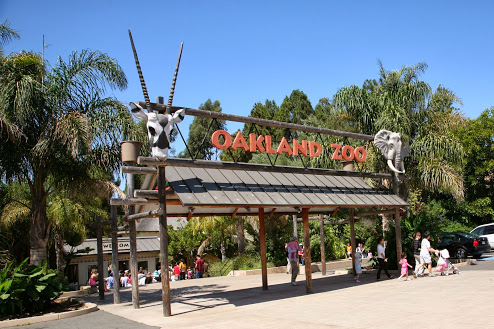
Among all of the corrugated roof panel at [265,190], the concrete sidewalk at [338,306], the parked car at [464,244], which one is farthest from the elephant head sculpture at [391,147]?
the parked car at [464,244]

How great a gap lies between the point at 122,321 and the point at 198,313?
68.5 inches

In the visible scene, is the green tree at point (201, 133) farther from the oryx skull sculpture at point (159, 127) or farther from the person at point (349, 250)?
the oryx skull sculpture at point (159, 127)

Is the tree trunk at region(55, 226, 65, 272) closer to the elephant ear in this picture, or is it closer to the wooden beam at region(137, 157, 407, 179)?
the wooden beam at region(137, 157, 407, 179)

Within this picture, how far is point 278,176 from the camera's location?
15070 millimetres

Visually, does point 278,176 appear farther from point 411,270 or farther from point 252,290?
point 411,270

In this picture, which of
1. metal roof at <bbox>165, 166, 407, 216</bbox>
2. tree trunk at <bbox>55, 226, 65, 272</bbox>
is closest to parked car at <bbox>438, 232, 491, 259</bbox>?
metal roof at <bbox>165, 166, 407, 216</bbox>

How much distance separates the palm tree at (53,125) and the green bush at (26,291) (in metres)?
3.14

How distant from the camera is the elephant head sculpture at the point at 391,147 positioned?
58.1ft

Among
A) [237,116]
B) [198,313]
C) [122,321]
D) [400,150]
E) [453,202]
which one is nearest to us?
[122,321]

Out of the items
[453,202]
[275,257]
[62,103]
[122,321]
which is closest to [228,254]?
[275,257]

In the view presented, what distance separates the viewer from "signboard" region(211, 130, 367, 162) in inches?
488

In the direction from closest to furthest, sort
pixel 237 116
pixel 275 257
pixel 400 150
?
pixel 237 116
pixel 400 150
pixel 275 257

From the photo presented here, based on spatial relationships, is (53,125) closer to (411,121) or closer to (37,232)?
(37,232)

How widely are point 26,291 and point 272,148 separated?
24.2 feet
